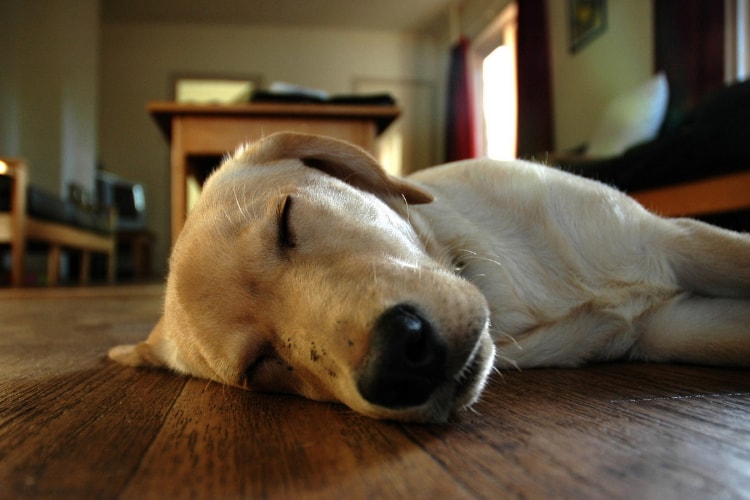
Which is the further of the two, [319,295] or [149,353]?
[149,353]

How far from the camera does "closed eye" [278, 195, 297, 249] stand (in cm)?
128

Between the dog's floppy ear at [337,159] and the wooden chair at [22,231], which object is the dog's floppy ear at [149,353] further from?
the wooden chair at [22,231]

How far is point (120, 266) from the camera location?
12781 millimetres

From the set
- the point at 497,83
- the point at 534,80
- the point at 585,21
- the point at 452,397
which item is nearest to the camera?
the point at 452,397

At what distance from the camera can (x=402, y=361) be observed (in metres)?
0.88

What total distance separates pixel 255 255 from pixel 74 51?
35.5 ft

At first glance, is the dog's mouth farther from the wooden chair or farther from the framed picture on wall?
the wooden chair

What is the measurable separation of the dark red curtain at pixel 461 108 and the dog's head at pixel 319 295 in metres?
9.43

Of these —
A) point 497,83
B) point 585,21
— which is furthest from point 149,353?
point 497,83

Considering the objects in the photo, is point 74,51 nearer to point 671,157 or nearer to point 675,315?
point 671,157

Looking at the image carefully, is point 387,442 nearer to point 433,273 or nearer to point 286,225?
point 433,273

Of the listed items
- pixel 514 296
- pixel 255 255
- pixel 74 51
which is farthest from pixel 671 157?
pixel 74 51

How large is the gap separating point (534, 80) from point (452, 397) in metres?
8.25

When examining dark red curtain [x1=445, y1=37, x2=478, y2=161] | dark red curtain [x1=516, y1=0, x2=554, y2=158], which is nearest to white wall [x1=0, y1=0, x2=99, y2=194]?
dark red curtain [x1=445, y1=37, x2=478, y2=161]
